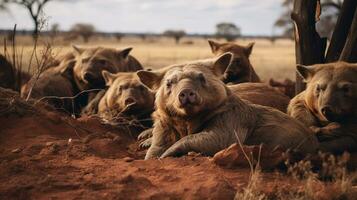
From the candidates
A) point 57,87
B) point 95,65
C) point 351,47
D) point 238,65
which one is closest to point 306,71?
point 351,47

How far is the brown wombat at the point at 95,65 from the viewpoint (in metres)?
11.2

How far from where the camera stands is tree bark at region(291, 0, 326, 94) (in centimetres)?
909

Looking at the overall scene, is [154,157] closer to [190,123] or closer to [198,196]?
[190,123]

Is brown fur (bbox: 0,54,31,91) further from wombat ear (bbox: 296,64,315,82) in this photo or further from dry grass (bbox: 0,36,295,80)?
wombat ear (bbox: 296,64,315,82)

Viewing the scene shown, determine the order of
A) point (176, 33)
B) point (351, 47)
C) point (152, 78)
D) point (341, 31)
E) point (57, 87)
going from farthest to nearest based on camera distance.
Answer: point (176, 33) < point (57, 87) < point (341, 31) < point (351, 47) < point (152, 78)

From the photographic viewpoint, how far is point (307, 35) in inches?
362

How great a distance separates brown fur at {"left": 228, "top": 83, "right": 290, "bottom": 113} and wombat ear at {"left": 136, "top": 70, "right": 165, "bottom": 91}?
152cm

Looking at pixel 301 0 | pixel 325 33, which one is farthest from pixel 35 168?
pixel 325 33

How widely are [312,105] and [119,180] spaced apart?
3.30m

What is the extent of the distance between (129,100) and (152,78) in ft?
6.48

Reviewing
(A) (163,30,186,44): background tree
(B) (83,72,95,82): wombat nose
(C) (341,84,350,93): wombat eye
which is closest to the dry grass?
(B) (83,72,95,82): wombat nose

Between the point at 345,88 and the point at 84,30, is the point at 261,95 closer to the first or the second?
the point at 345,88

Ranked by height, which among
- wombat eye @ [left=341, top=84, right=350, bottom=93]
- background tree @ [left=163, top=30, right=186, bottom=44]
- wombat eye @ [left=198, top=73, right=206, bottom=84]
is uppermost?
wombat eye @ [left=198, top=73, right=206, bottom=84]

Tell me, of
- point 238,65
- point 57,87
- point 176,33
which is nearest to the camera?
point 238,65
